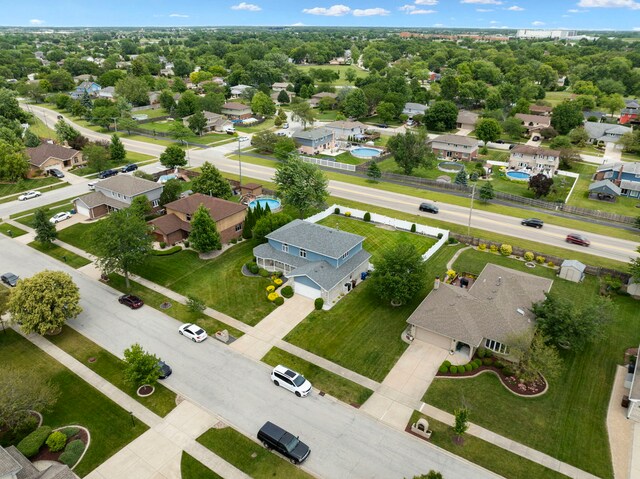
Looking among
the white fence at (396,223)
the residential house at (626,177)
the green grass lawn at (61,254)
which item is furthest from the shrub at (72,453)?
the residential house at (626,177)

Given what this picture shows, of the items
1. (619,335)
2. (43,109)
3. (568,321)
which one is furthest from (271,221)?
(43,109)

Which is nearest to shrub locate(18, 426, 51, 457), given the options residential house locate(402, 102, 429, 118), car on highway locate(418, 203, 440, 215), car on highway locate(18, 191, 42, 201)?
car on highway locate(418, 203, 440, 215)

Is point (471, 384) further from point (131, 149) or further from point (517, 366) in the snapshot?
point (131, 149)

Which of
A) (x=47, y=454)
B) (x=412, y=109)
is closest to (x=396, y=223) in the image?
(x=47, y=454)

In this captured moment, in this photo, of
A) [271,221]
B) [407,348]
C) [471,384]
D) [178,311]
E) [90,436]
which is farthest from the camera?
[271,221]

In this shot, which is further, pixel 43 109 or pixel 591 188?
pixel 43 109

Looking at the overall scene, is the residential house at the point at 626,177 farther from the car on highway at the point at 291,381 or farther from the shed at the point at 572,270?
the car on highway at the point at 291,381

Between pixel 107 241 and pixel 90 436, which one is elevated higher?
pixel 107 241
